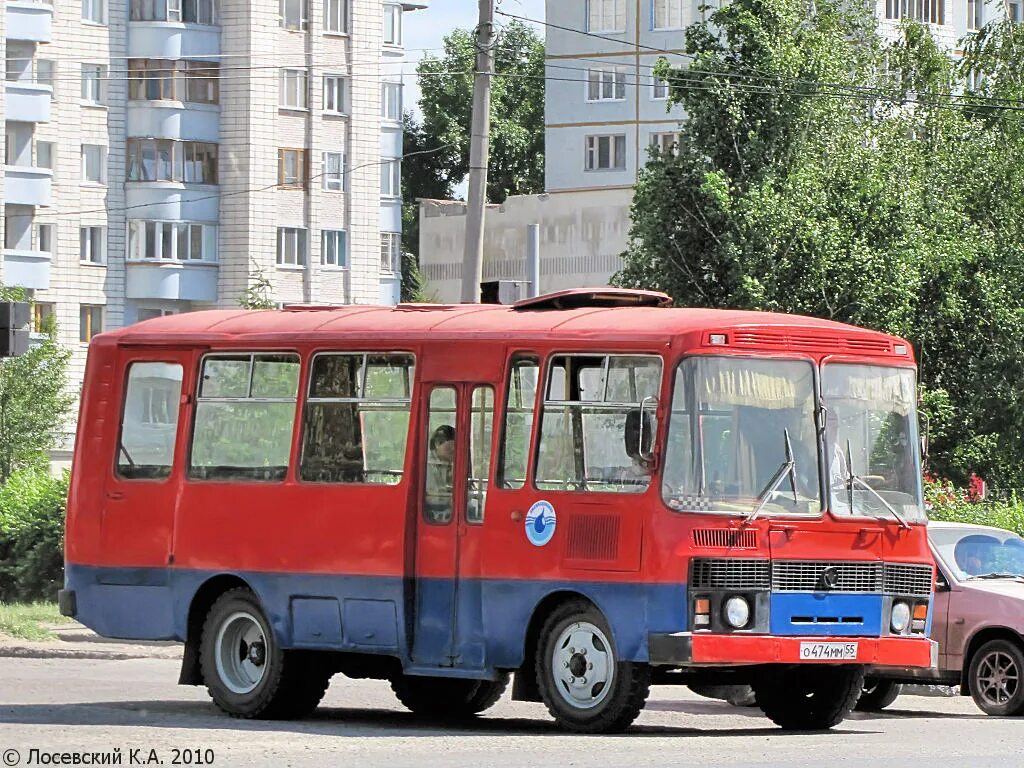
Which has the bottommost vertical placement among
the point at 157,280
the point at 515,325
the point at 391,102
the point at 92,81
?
the point at 515,325

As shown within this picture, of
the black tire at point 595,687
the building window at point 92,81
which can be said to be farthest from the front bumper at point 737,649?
the building window at point 92,81

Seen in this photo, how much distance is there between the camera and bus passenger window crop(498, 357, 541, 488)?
17156 millimetres

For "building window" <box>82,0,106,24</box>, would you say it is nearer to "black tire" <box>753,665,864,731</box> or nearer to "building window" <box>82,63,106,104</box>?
"building window" <box>82,63,106,104</box>

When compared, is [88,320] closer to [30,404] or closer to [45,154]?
[45,154]

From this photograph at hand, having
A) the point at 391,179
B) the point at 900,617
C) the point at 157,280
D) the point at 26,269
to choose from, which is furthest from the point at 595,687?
the point at 391,179

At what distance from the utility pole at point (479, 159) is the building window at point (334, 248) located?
5040 centimetres

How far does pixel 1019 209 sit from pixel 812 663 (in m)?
29.1

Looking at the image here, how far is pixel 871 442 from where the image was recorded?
684 inches

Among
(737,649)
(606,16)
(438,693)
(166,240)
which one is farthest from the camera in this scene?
(606,16)

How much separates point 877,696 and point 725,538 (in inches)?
217

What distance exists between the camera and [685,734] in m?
17.2

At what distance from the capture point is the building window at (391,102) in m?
86.9

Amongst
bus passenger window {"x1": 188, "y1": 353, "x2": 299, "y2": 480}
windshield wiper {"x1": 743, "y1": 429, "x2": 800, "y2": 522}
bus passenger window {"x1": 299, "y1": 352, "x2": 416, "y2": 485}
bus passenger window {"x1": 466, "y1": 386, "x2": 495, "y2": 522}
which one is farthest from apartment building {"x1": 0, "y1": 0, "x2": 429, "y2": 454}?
windshield wiper {"x1": 743, "y1": 429, "x2": 800, "y2": 522}

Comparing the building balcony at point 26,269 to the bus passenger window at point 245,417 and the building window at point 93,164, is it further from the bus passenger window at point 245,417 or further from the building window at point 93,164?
the bus passenger window at point 245,417
